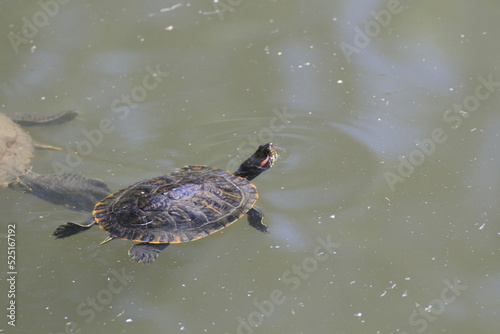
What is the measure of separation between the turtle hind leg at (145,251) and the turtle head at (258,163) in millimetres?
806

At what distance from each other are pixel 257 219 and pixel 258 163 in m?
0.42

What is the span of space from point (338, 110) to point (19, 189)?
8.69ft

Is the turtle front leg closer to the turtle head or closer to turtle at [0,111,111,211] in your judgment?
the turtle head

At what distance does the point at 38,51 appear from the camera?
225 inches

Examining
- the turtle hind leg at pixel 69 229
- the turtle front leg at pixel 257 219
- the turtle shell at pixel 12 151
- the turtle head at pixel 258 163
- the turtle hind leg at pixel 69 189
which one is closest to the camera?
the turtle hind leg at pixel 69 229

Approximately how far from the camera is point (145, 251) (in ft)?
11.6

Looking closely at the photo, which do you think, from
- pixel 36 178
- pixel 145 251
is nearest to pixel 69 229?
pixel 145 251

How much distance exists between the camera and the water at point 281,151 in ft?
11.4

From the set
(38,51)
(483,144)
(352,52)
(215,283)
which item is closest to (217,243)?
(215,283)

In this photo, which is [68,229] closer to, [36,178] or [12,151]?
[36,178]

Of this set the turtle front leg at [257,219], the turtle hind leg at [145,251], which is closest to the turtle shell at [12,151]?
the turtle hind leg at [145,251]

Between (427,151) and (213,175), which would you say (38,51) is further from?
(427,151)

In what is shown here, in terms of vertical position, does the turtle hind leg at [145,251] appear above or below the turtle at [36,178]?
above

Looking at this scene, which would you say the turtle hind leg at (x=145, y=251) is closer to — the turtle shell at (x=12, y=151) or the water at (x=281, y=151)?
the water at (x=281, y=151)
